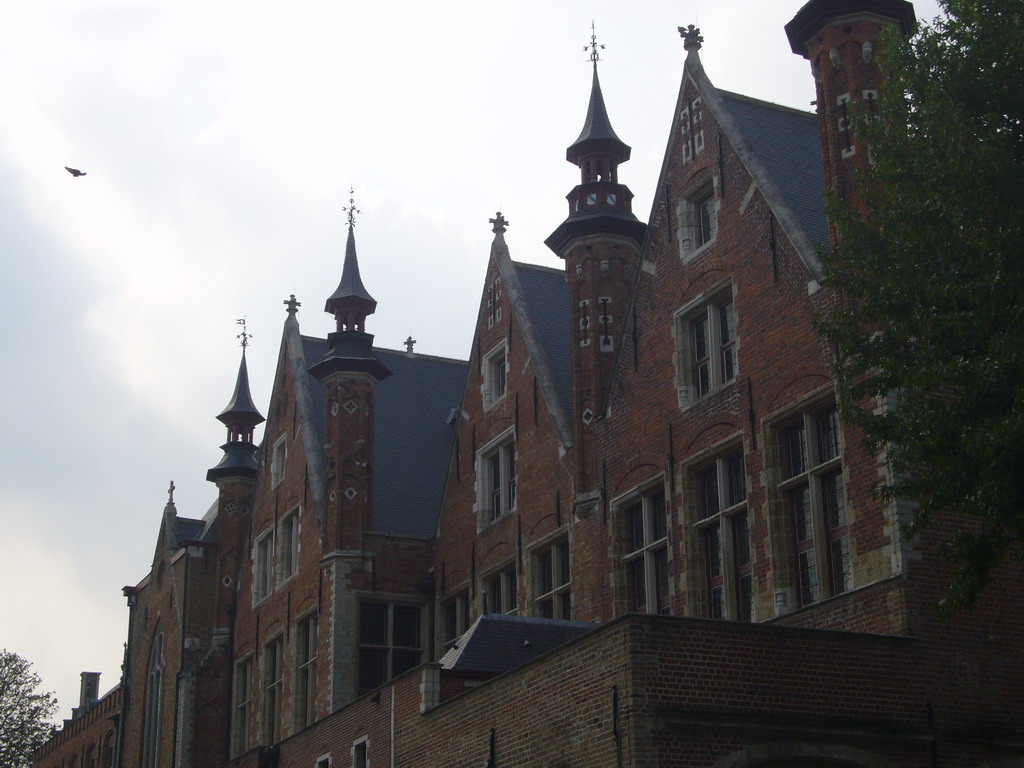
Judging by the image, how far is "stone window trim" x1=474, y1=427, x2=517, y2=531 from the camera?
28.9m

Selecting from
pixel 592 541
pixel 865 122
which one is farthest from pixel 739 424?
pixel 865 122

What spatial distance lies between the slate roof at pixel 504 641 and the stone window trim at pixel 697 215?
632 cm

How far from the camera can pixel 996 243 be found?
561 inches

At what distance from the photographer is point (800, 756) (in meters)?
16.4

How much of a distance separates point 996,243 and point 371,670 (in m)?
19.8

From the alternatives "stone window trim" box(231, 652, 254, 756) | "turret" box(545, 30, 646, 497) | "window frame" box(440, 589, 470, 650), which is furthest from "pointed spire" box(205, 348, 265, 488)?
"turret" box(545, 30, 646, 497)

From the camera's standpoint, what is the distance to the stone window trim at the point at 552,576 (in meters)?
26.1

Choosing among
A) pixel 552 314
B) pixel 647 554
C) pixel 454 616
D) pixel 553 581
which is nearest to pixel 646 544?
pixel 647 554

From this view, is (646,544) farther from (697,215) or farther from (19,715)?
(19,715)

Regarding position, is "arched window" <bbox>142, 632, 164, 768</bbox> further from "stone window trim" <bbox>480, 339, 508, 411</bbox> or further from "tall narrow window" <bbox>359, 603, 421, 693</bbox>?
"stone window trim" <bbox>480, 339, 508, 411</bbox>

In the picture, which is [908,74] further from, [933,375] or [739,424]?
[739,424]

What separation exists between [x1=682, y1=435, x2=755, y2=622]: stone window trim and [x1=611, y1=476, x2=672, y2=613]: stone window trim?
566mm

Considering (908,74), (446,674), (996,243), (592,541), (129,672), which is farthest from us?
(129,672)

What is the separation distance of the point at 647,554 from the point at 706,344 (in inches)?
137
